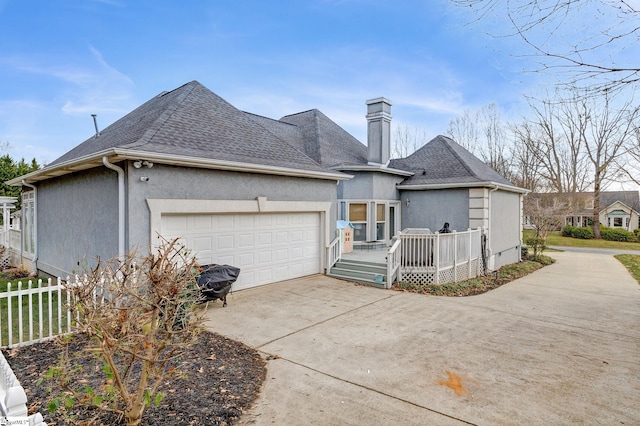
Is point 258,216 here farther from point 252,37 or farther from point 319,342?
point 252,37

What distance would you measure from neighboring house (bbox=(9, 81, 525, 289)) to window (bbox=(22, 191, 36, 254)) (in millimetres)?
71

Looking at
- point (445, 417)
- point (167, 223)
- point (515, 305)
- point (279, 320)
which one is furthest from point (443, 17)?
point (515, 305)

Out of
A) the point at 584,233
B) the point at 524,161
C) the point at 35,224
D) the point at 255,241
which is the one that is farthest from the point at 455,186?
the point at 584,233

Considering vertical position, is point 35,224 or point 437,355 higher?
point 35,224

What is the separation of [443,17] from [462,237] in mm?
8464

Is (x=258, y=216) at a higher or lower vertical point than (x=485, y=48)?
lower

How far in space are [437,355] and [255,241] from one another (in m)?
5.56

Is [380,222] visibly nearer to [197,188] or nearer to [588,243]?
[197,188]

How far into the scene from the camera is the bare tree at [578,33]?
3537mm

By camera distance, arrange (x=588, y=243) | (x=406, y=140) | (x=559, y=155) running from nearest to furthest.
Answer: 1. (x=588, y=243)
2. (x=559, y=155)
3. (x=406, y=140)

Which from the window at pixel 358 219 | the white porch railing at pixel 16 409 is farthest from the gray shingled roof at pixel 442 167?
the white porch railing at pixel 16 409

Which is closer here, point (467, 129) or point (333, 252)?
point (333, 252)

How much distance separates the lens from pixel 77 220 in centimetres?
861

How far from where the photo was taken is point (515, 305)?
843cm
